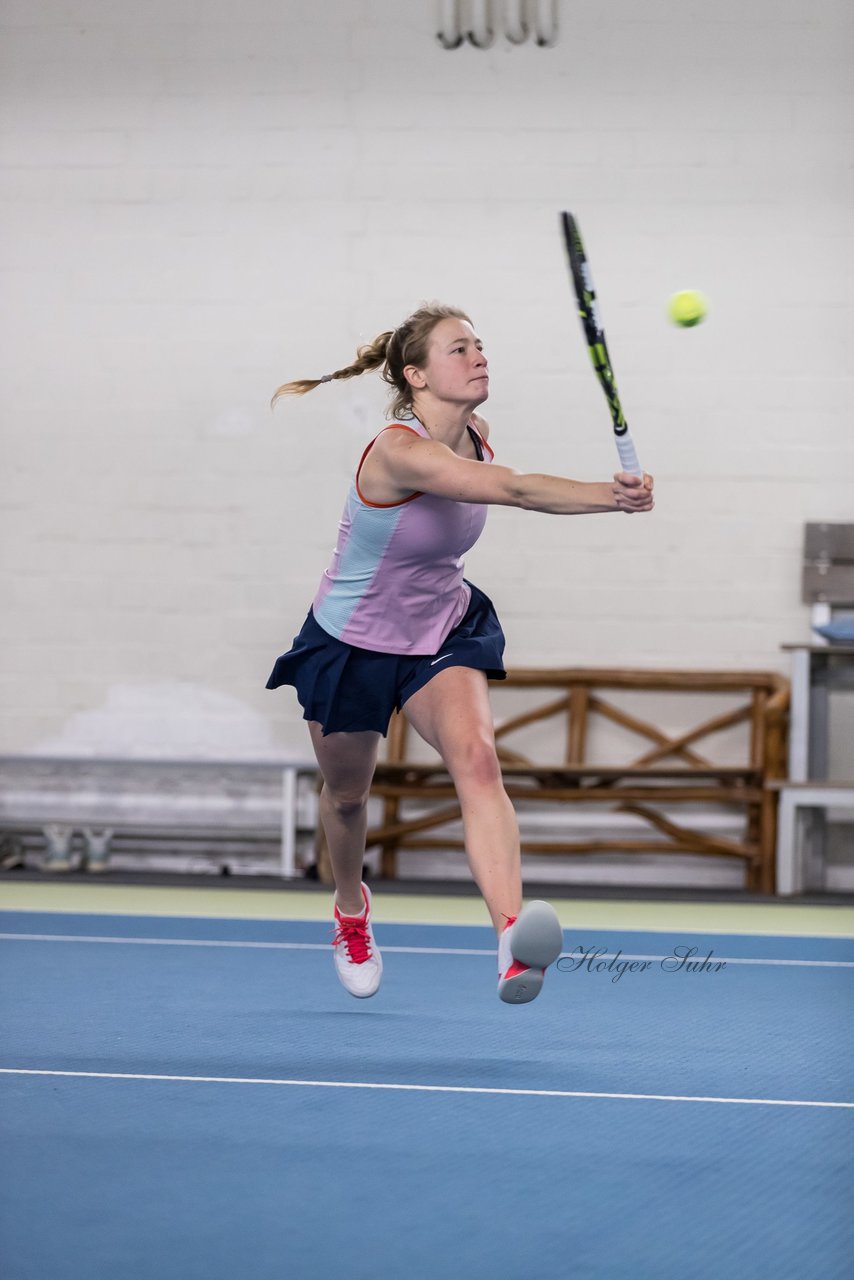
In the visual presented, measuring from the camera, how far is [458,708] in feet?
11.3

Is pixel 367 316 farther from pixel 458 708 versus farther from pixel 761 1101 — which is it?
pixel 761 1101

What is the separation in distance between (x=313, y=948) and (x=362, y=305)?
364cm

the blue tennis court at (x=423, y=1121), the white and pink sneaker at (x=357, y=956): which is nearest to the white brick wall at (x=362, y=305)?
the blue tennis court at (x=423, y=1121)

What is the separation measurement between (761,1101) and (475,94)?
5.78m

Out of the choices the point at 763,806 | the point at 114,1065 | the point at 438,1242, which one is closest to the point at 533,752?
the point at 763,806

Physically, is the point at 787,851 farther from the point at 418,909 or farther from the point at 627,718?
the point at 418,909

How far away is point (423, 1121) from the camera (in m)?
2.87

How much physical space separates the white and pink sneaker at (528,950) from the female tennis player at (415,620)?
0.16 meters

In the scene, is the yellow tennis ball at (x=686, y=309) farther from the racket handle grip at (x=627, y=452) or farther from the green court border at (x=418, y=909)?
the green court border at (x=418, y=909)

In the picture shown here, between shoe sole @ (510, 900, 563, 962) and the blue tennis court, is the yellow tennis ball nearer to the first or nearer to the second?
shoe sole @ (510, 900, 563, 962)

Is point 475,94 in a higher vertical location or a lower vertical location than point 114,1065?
higher

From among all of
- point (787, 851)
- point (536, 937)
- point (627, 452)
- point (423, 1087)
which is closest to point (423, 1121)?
point (423, 1087)

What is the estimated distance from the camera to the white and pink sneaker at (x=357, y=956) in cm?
386

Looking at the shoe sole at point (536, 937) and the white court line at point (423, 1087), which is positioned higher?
the shoe sole at point (536, 937)
